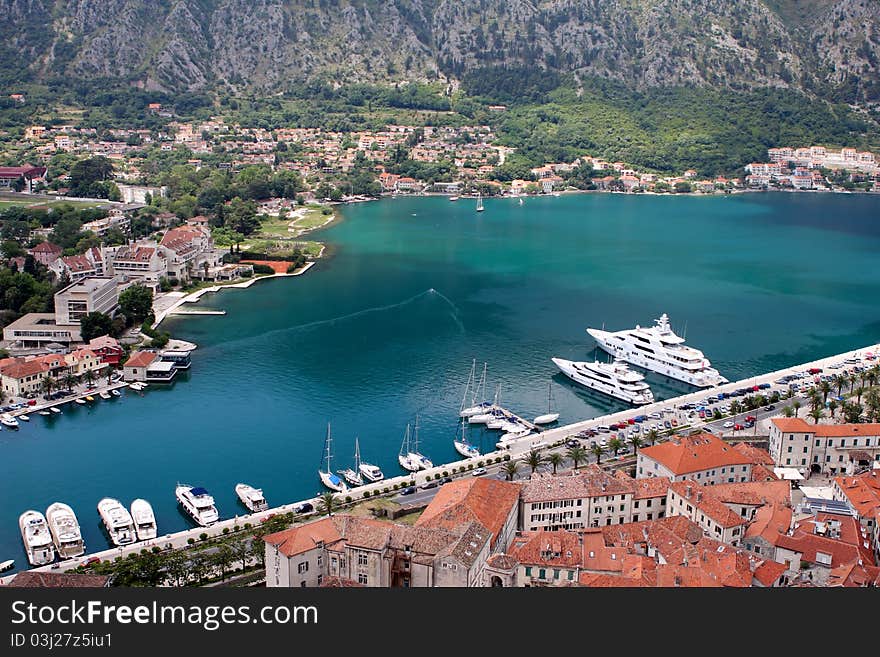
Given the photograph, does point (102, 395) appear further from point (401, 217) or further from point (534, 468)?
point (401, 217)

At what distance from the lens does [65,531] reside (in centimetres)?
2822

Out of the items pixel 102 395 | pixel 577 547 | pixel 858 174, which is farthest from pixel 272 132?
pixel 577 547

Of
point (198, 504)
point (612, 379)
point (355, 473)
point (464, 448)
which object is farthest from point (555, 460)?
point (612, 379)

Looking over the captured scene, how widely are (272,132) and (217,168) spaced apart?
24345 mm

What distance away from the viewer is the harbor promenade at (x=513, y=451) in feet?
91.6

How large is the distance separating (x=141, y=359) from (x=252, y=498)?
1517cm

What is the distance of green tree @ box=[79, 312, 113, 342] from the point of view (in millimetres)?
47312

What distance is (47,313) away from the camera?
166 ft

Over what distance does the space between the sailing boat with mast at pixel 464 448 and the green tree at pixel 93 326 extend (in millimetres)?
20230

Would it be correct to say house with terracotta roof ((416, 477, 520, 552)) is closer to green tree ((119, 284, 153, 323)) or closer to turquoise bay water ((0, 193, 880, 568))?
turquoise bay water ((0, 193, 880, 568))

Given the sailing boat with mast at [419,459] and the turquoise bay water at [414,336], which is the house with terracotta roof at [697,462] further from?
the turquoise bay water at [414,336]

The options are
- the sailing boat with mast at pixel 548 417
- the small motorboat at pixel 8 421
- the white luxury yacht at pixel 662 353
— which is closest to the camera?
the small motorboat at pixel 8 421

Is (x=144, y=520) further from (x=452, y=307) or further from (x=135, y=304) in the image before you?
(x=452, y=307)

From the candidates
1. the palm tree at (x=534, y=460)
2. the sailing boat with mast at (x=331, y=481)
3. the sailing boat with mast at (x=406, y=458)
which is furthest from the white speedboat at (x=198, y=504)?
the palm tree at (x=534, y=460)
